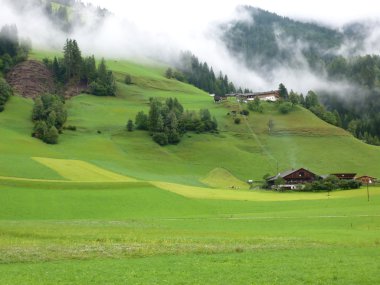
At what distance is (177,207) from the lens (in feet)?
260

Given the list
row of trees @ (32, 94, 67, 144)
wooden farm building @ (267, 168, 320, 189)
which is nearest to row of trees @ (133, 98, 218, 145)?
row of trees @ (32, 94, 67, 144)

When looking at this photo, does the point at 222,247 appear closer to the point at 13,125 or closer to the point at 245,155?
the point at 245,155

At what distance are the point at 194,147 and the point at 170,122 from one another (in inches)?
557

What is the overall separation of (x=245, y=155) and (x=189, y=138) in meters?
22.5

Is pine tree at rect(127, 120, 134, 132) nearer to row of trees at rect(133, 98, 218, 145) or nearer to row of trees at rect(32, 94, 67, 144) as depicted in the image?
row of trees at rect(133, 98, 218, 145)

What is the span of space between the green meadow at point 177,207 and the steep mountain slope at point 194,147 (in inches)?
18.9

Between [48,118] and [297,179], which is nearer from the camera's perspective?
[297,179]

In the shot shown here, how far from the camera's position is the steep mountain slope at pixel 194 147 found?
129m

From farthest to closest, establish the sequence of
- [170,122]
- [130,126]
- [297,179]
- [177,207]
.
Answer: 1. [170,122]
2. [130,126]
3. [297,179]
4. [177,207]

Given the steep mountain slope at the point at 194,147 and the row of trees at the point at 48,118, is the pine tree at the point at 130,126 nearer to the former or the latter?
the steep mountain slope at the point at 194,147

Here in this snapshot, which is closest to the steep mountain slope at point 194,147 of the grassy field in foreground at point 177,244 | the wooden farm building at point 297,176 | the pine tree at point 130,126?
the pine tree at point 130,126

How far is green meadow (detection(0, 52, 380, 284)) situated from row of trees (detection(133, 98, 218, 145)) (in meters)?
3.91

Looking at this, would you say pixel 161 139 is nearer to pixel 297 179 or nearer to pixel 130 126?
pixel 130 126

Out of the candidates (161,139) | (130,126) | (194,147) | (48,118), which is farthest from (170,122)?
(48,118)
